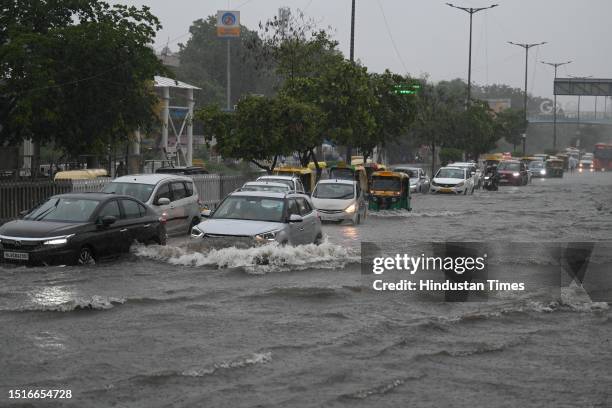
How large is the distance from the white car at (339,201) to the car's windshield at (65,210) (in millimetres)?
13648

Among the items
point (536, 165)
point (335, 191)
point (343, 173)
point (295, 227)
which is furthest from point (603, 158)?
point (295, 227)

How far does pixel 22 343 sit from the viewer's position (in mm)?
11148

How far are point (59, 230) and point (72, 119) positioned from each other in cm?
1983

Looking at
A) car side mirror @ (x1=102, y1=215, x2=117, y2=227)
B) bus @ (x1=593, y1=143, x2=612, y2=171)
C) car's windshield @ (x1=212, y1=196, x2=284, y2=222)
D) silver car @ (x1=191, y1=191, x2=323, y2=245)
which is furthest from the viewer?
bus @ (x1=593, y1=143, x2=612, y2=171)

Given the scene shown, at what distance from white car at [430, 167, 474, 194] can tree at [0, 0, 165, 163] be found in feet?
66.8

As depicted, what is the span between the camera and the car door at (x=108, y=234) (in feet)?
58.4

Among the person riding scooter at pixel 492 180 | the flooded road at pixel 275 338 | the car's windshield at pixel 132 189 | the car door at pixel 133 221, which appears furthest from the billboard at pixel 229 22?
the flooded road at pixel 275 338

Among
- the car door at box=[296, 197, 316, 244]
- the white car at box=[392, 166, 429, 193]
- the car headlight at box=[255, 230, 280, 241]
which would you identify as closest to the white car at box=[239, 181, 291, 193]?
the car door at box=[296, 197, 316, 244]

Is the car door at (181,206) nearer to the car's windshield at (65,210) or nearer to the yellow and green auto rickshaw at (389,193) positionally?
the car's windshield at (65,210)

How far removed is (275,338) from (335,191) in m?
20.6

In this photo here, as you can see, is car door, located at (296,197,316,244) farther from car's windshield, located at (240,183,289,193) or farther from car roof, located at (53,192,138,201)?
car's windshield, located at (240,183,289,193)

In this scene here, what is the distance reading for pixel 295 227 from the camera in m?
19.3

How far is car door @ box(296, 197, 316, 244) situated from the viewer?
66.1 ft

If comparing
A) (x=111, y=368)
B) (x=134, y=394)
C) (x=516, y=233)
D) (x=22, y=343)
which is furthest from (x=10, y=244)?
(x=516, y=233)
